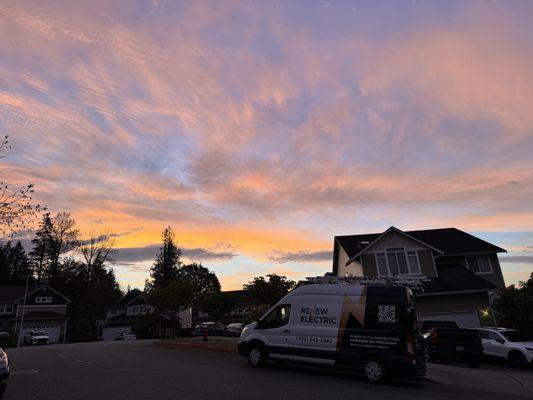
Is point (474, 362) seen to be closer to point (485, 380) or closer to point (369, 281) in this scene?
point (485, 380)

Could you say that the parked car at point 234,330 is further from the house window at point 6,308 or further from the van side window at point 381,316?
the house window at point 6,308

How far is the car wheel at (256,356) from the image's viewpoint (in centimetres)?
1343

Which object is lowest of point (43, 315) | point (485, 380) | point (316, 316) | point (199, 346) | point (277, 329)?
point (485, 380)

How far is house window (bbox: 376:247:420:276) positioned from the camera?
30469mm

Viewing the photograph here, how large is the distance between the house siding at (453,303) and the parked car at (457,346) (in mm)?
10491

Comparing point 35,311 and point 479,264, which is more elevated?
point 35,311

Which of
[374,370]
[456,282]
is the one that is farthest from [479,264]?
[374,370]

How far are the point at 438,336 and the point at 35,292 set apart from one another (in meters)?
64.0

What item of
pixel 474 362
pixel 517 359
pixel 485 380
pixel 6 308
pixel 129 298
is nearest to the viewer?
pixel 485 380

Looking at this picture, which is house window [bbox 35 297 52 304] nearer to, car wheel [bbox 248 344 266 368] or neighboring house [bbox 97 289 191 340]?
neighboring house [bbox 97 289 191 340]

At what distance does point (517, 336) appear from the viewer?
61.6 ft

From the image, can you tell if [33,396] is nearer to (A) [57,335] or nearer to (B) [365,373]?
(B) [365,373]

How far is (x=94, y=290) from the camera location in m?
68.8

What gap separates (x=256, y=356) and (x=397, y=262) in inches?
785
